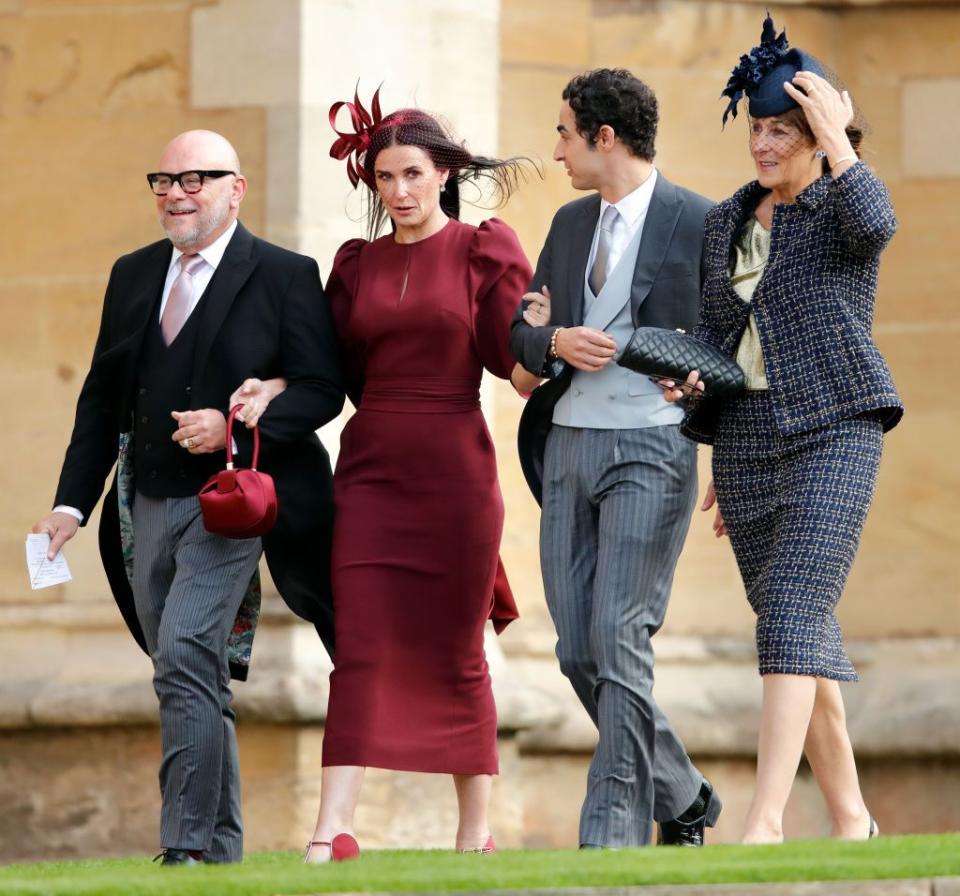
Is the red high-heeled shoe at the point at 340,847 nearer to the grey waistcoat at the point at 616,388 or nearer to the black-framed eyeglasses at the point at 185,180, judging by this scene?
the grey waistcoat at the point at 616,388

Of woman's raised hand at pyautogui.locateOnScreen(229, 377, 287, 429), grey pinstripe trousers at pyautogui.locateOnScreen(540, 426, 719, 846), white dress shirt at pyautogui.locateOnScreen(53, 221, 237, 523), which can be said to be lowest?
grey pinstripe trousers at pyautogui.locateOnScreen(540, 426, 719, 846)

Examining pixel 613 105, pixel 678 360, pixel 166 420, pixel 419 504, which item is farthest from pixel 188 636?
pixel 613 105

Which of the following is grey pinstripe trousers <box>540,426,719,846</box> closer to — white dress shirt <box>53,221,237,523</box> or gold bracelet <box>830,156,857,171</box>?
gold bracelet <box>830,156,857,171</box>

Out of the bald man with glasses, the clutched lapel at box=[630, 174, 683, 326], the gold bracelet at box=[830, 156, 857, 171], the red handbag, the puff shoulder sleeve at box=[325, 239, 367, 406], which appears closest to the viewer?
the gold bracelet at box=[830, 156, 857, 171]

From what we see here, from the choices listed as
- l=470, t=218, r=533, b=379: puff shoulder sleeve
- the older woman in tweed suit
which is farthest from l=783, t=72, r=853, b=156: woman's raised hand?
l=470, t=218, r=533, b=379: puff shoulder sleeve

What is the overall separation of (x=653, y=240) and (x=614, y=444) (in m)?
0.54

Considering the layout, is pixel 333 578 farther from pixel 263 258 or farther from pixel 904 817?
pixel 904 817

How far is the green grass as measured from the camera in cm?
519

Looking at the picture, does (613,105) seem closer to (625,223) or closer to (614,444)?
(625,223)

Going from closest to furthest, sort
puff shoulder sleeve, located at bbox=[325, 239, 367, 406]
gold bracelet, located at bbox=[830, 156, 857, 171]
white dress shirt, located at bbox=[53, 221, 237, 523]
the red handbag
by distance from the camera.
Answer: gold bracelet, located at bbox=[830, 156, 857, 171]
the red handbag
white dress shirt, located at bbox=[53, 221, 237, 523]
puff shoulder sleeve, located at bbox=[325, 239, 367, 406]

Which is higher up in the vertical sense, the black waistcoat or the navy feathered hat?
the navy feathered hat

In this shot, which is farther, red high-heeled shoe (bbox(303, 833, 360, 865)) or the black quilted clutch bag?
red high-heeled shoe (bbox(303, 833, 360, 865))

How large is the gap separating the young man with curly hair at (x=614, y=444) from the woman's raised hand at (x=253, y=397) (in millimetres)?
640

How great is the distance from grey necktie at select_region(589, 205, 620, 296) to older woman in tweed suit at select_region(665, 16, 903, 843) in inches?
13.1
